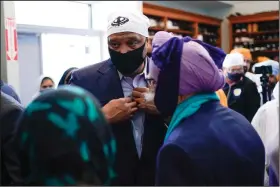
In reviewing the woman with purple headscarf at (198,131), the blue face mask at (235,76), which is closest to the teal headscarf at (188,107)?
the woman with purple headscarf at (198,131)

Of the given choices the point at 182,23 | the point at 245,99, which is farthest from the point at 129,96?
the point at 182,23

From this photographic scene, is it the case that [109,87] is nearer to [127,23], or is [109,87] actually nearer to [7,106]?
[127,23]

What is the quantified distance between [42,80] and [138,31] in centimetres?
248

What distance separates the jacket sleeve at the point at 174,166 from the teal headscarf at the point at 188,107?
0.09 m

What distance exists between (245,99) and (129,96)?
219 cm

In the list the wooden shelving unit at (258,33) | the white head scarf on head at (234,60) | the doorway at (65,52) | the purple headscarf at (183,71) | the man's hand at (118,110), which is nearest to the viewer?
the purple headscarf at (183,71)

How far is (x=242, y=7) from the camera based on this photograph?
8.08 metres

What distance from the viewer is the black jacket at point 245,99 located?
337 centimetres

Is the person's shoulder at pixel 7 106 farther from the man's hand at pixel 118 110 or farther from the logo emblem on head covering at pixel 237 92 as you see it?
the logo emblem on head covering at pixel 237 92

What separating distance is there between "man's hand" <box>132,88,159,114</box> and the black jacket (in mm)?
2183

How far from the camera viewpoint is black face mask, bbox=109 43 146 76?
4.83ft

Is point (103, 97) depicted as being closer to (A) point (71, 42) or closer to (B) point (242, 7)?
(A) point (71, 42)

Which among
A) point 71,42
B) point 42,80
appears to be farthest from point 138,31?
point 71,42

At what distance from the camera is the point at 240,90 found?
11.3 ft
